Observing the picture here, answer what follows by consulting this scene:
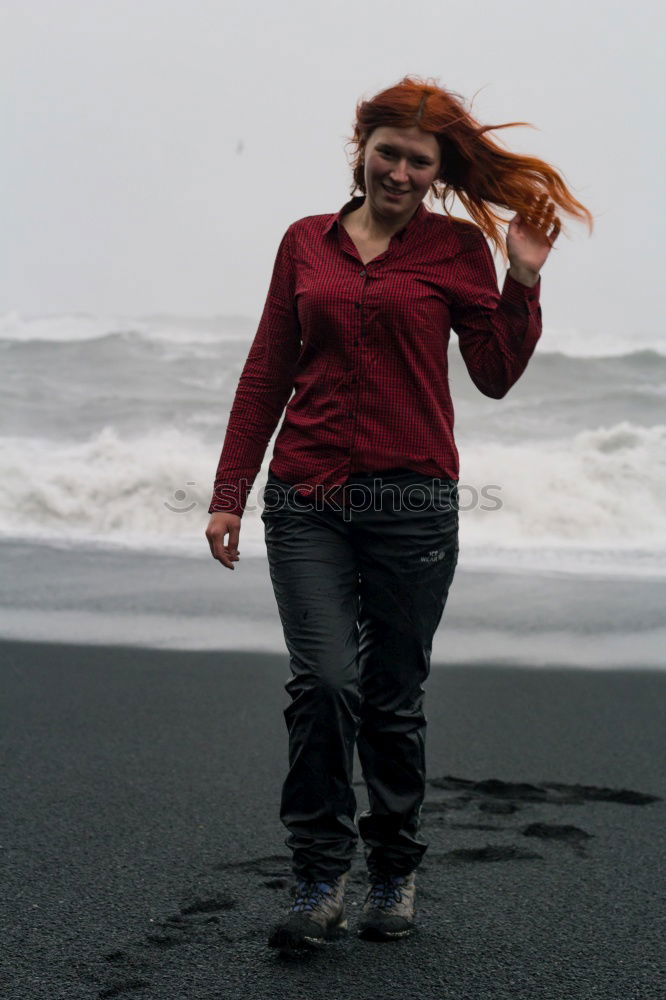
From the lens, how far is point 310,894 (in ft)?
7.83

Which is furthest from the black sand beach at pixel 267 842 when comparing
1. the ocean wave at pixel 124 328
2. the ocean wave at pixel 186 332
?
the ocean wave at pixel 124 328

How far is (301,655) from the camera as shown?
244 cm

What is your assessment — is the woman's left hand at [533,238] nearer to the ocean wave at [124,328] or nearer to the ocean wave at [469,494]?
the ocean wave at [469,494]

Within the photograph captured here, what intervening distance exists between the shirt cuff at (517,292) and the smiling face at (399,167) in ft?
0.87

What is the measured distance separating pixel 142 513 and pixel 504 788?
6.79 meters

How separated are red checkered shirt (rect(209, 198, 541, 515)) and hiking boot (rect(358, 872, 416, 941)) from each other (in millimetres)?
833

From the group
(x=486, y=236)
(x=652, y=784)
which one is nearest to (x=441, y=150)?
(x=486, y=236)

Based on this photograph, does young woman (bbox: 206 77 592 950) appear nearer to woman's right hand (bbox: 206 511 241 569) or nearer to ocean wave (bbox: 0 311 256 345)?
woman's right hand (bbox: 206 511 241 569)

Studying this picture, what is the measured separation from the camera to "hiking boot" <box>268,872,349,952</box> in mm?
2307

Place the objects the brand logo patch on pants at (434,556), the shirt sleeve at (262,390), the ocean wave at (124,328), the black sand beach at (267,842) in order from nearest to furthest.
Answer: the black sand beach at (267,842)
the brand logo patch on pants at (434,556)
the shirt sleeve at (262,390)
the ocean wave at (124,328)

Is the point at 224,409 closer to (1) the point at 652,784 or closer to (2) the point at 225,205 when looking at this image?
(2) the point at 225,205

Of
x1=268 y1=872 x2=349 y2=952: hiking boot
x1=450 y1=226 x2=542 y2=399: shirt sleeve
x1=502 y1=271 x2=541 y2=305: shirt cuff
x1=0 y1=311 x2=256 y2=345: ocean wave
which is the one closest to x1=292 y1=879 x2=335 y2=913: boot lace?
x1=268 y1=872 x2=349 y2=952: hiking boot

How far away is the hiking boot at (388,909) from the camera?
2412 mm

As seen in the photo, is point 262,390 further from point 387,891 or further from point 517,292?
point 387,891
